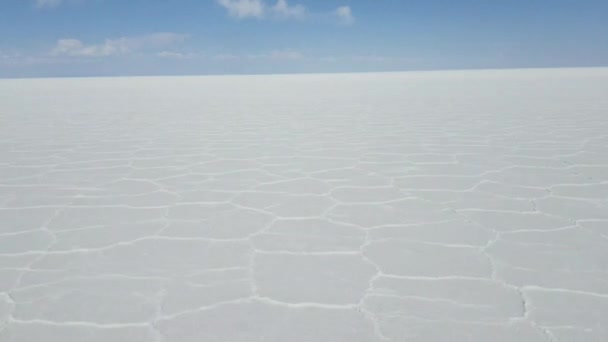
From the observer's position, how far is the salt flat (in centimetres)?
127

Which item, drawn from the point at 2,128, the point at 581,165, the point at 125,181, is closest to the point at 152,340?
the point at 125,181

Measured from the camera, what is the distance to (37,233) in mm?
1962

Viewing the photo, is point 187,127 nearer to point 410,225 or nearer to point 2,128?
point 2,128

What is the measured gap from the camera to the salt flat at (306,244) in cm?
127

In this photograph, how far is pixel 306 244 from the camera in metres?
1.82

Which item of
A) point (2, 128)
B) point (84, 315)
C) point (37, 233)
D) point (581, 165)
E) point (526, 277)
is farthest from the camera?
point (2, 128)

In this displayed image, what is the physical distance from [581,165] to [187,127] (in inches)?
161

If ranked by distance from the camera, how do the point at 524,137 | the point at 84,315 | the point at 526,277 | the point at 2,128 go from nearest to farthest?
the point at 84,315 → the point at 526,277 → the point at 524,137 → the point at 2,128

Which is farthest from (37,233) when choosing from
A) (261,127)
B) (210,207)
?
(261,127)

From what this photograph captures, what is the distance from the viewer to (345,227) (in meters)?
2.01

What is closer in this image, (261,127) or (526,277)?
(526,277)

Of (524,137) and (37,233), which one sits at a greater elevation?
(524,137)

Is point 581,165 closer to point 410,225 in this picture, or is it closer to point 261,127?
point 410,225

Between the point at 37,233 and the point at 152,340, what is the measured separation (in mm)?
1040
